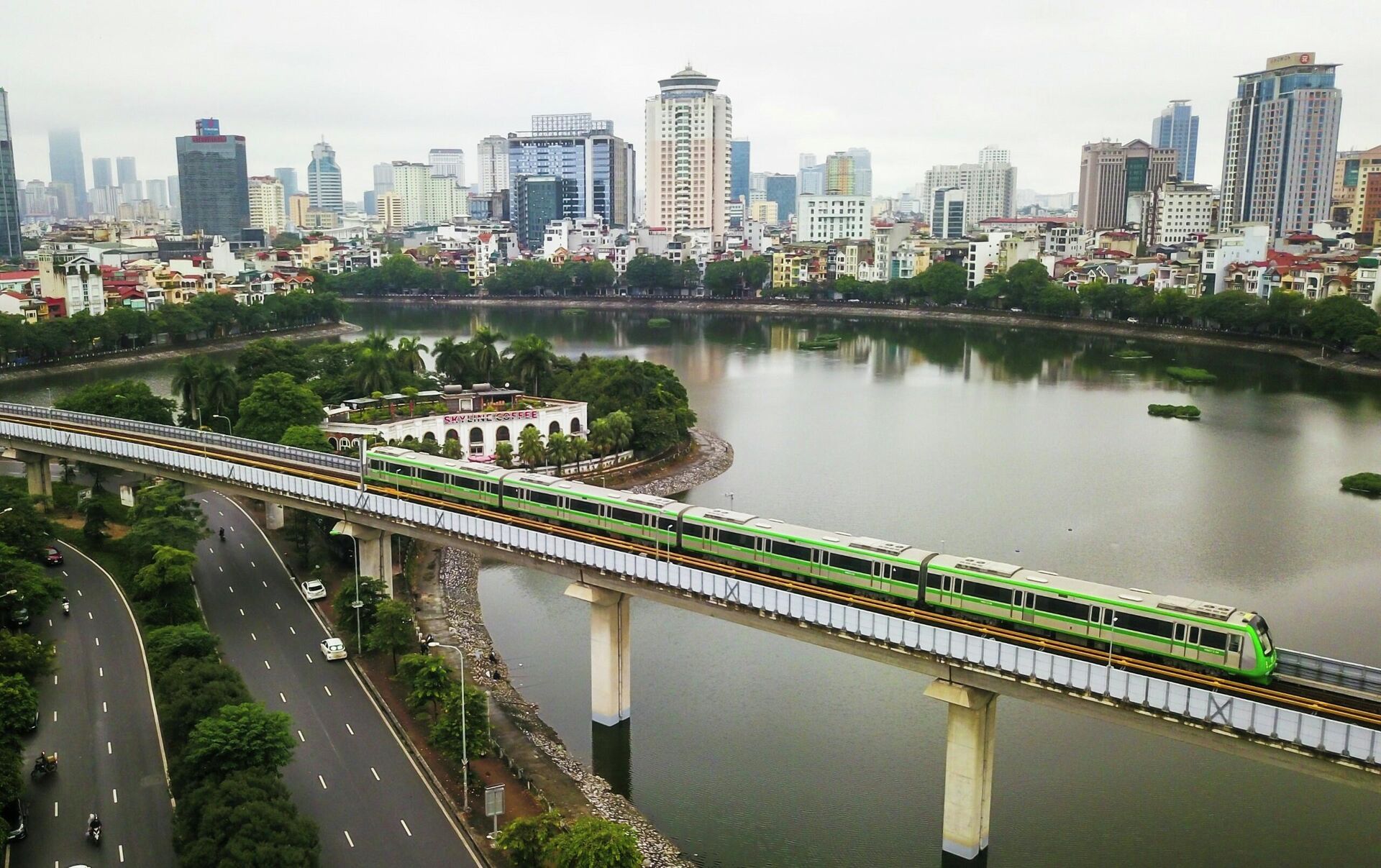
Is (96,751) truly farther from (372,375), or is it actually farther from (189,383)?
(189,383)

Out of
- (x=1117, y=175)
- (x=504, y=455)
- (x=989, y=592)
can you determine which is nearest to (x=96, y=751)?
(x=989, y=592)

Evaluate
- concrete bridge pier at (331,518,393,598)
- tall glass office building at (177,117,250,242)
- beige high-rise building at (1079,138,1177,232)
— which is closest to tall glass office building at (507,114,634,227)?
tall glass office building at (177,117,250,242)

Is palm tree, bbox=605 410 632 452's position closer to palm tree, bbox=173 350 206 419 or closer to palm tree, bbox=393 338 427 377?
palm tree, bbox=393 338 427 377

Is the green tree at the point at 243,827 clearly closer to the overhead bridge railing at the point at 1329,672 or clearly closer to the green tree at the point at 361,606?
the green tree at the point at 361,606

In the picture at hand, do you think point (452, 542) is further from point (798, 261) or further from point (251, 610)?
point (798, 261)

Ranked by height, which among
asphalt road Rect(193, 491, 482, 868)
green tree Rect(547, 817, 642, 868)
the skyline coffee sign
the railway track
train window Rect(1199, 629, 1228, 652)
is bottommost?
asphalt road Rect(193, 491, 482, 868)

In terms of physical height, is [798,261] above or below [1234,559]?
above

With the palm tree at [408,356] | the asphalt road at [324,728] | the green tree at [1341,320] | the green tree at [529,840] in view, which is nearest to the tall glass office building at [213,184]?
the palm tree at [408,356]

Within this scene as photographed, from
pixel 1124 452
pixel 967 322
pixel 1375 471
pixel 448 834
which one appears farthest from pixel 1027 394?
pixel 448 834
